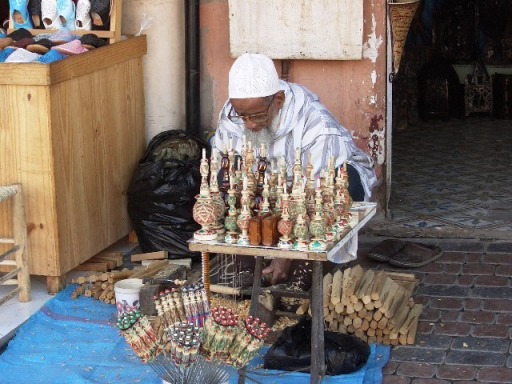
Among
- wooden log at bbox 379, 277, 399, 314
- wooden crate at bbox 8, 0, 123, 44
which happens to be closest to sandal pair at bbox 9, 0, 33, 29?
wooden crate at bbox 8, 0, 123, 44

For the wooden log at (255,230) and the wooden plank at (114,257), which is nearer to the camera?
the wooden log at (255,230)

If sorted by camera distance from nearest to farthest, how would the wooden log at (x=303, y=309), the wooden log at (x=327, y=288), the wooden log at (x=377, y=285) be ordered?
the wooden log at (x=377, y=285), the wooden log at (x=327, y=288), the wooden log at (x=303, y=309)

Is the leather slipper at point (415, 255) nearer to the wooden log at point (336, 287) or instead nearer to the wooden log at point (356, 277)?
the wooden log at point (356, 277)

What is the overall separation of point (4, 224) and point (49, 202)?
0.36 metres

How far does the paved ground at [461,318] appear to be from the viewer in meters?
4.81

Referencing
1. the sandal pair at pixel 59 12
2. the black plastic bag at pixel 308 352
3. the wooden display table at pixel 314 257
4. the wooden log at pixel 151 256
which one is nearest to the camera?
the wooden display table at pixel 314 257

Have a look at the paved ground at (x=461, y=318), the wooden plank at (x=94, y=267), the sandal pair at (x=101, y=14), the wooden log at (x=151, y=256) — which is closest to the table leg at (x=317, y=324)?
the paved ground at (x=461, y=318)

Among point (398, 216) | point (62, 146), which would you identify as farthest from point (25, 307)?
point (398, 216)

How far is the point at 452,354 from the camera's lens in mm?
4992

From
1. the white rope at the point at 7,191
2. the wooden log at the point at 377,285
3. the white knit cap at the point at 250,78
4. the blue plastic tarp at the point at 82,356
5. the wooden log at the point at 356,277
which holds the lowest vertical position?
the blue plastic tarp at the point at 82,356

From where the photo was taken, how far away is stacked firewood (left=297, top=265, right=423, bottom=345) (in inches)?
199

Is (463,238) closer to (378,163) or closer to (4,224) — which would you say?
(378,163)

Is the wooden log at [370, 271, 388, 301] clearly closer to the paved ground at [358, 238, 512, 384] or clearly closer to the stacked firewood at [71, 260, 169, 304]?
the paved ground at [358, 238, 512, 384]

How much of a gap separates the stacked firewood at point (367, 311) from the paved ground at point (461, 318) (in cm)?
8
